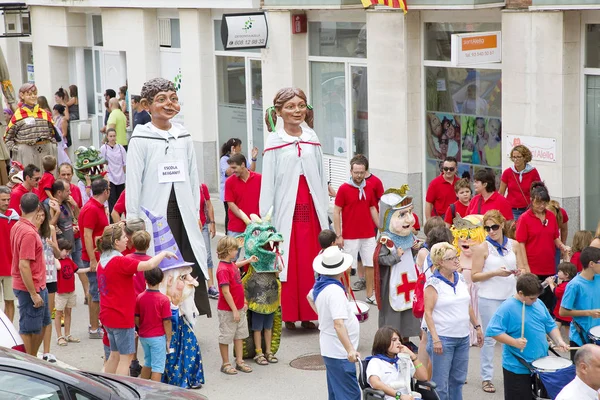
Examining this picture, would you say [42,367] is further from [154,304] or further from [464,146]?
[464,146]

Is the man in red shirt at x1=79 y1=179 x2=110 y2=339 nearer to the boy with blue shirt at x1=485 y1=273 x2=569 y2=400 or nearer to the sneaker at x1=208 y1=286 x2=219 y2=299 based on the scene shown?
the sneaker at x1=208 y1=286 x2=219 y2=299

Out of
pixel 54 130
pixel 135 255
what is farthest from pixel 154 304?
pixel 54 130

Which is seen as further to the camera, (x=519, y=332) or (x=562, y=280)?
(x=562, y=280)

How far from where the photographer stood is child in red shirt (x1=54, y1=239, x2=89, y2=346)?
1223 cm

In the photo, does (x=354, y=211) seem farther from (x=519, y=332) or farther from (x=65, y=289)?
(x=519, y=332)

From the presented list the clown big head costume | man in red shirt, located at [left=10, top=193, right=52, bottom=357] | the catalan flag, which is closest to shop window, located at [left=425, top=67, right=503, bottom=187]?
the catalan flag

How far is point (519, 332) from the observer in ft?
29.8

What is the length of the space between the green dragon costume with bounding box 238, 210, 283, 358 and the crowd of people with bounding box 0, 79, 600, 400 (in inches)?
2.9

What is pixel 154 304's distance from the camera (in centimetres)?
1030

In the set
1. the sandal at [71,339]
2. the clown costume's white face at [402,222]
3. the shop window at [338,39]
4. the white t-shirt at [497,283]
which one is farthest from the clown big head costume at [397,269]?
the shop window at [338,39]

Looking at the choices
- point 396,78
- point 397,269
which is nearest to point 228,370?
point 397,269

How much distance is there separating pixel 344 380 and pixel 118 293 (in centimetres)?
225

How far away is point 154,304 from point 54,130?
30.9 ft

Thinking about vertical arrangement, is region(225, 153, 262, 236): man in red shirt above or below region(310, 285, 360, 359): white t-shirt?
above
